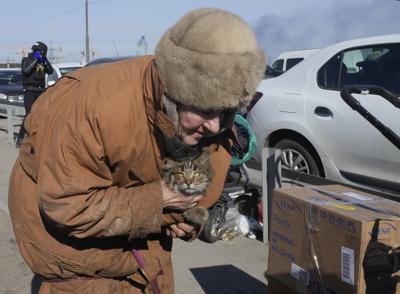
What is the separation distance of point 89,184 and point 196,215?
0.57 m

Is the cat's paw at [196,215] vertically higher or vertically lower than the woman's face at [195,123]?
lower

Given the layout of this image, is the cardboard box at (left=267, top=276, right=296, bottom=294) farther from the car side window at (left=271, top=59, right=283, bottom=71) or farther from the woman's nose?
the car side window at (left=271, top=59, right=283, bottom=71)

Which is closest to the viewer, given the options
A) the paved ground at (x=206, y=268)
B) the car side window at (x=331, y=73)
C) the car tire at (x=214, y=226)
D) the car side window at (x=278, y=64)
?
the paved ground at (x=206, y=268)

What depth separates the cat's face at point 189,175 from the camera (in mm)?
2000

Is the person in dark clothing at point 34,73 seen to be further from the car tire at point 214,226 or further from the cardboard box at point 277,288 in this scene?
the cardboard box at point 277,288

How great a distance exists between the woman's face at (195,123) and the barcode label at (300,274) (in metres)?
1.10

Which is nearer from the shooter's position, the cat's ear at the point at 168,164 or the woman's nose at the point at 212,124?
the woman's nose at the point at 212,124

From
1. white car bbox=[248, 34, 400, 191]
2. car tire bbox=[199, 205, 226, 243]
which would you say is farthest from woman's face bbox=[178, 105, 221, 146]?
white car bbox=[248, 34, 400, 191]

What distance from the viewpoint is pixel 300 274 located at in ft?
8.64

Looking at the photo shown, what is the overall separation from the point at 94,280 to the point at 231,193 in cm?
292

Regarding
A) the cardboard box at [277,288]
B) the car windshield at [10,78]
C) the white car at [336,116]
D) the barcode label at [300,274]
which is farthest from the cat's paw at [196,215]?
the car windshield at [10,78]

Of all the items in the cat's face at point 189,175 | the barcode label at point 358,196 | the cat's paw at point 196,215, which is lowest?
the barcode label at point 358,196

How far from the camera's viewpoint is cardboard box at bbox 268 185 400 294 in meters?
2.27

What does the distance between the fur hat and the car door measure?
3495 millimetres
